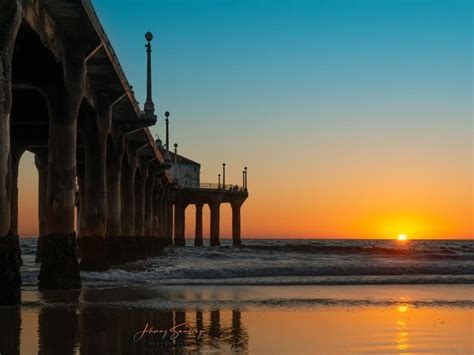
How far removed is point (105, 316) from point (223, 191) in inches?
3111

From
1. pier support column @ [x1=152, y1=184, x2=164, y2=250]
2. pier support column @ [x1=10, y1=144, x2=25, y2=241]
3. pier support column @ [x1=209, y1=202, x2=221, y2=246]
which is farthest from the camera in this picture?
pier support column @ [x1=209, y1=202, x2=221, y2=246]

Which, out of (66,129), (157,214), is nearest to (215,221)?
(157,214)

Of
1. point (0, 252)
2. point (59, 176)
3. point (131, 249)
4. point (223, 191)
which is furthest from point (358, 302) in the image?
point (223, 191)

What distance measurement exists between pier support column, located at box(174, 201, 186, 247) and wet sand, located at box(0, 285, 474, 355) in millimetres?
76683

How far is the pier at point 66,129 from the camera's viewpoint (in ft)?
40.1

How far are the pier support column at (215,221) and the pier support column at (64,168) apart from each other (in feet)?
233

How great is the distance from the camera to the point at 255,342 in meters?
8.28

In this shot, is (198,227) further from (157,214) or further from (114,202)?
(114,202)

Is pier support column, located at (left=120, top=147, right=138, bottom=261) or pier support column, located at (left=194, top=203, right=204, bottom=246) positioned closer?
pier support column, located at (left=120, top=147, right=138, bottom=261)

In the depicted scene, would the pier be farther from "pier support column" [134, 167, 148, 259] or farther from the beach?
"pier support column" [134, 167, 148, 259]

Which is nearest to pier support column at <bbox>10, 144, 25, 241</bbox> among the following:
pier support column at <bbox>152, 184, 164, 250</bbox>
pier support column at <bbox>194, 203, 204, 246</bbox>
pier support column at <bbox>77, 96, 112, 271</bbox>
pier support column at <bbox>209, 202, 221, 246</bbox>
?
pier support column at <bbox>77, 96, 112, 271</bbox>

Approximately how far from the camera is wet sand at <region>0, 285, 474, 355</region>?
794 centimetres

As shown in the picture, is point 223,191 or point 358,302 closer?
point 358,302

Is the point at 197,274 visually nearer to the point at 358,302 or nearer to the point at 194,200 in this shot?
the point at 358,302
